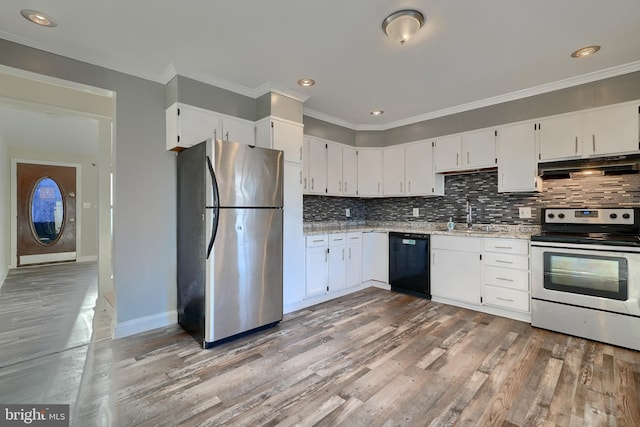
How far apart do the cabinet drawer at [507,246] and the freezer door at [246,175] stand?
2.37 meters

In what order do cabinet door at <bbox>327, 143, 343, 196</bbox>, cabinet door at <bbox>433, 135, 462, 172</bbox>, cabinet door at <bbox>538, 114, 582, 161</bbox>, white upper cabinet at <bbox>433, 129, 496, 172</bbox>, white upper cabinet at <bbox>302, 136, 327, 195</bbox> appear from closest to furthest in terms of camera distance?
1. cabinet door at <bbox>538, 114, 582, 161</bbox>
2. white upper cabinet at <bbox>433, 129, 496, 172</bbox>
3. cabinet door at <bbox>433, 135, 462, 172</bbox>
4. white upper cabinet at <bbox>302, 136, 327, 195</bbox>
5. cabinet door at <bbox>327, 143, 343, 196</bbox>

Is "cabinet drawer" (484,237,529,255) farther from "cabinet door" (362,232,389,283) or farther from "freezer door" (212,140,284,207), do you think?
"freezer door" (212,140,284,207)

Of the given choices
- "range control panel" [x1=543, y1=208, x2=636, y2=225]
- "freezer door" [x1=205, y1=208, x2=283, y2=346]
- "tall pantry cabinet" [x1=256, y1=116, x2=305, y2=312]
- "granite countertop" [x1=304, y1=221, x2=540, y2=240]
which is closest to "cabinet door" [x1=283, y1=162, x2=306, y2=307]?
"tall pantry cabinet" [x1=256, y1=116, x2=305, y2=312]

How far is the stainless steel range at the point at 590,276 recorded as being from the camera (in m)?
2.52

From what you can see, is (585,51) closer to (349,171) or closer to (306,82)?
(306,82)

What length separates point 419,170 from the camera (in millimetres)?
4199

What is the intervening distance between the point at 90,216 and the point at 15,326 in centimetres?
506

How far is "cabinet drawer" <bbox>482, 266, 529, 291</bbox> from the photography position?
10.2 feet

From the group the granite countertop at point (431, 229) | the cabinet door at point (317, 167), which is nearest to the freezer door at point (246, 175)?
the granite countertop at point (431, 229)

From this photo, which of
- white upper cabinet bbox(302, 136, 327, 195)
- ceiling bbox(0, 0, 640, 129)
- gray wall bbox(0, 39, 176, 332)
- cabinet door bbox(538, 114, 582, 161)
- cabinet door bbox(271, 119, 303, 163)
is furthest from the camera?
white upper cabinet bbox(302, 136, 327, 195)

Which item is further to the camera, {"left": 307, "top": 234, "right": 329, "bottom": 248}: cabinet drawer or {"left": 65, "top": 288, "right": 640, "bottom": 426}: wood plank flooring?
{"left": 307, "top": 234, "right": 329, "bottom": 248}: cabinet drawer

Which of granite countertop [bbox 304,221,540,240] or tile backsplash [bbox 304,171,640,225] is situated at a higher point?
tile backsplash [bbox 304,171,640,225]

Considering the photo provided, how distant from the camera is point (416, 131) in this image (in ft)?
14.0

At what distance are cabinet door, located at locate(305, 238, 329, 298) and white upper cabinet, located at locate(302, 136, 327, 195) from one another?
0.81 m
